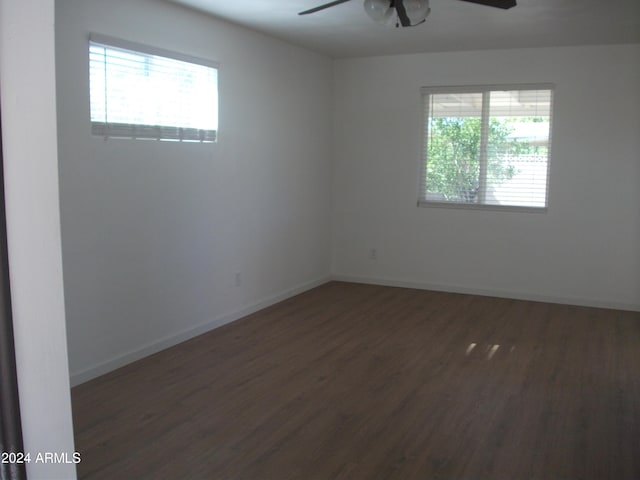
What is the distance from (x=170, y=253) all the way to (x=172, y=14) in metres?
1.73

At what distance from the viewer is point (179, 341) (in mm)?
4418

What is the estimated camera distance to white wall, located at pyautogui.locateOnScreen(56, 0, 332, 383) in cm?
350

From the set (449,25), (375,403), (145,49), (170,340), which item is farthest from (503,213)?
(145,49)

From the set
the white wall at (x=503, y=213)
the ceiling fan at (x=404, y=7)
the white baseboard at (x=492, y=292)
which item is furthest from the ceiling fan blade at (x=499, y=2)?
the white baseboard at (x=492, y=292)

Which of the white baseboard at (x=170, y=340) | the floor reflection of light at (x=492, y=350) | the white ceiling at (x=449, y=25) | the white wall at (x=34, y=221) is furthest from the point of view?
the floor reflection of light at (x=492, y=350)

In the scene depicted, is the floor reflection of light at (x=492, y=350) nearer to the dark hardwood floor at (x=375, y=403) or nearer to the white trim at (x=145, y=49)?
the dark hardwood floor at (x=375, y=403)

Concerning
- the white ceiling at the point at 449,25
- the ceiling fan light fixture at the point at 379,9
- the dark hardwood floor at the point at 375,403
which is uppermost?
the white ceiling at the point at 449,25

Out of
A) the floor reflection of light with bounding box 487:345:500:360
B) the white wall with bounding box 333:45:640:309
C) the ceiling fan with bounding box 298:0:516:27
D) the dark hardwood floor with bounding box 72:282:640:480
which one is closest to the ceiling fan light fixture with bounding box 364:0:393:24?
the ceiling fan with bounding box 298:0:516:27

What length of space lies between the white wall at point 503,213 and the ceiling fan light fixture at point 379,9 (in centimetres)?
314

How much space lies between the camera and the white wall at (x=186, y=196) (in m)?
3.50

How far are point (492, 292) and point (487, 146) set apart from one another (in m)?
1.56

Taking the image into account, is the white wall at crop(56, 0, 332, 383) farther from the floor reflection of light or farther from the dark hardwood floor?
the floor reflection of light

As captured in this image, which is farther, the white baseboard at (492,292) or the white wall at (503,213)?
the white baseboard at (492,292)

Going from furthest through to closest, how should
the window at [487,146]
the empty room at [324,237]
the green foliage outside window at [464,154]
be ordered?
1. the green foliage outside window at [464,154]
2. the window at [487,146]
3. the empty room at [324,237]
